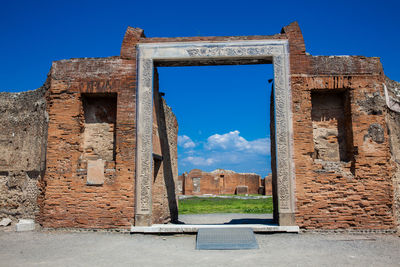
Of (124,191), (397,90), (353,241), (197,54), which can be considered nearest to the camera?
(353,241)

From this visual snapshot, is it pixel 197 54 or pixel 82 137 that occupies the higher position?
pixel 197 54

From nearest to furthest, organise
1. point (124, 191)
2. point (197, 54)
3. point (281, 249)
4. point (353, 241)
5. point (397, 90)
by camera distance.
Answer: point (281, 249) → point (353, 241) → point (124, 191) → point (197, 54) → point (397, 90)

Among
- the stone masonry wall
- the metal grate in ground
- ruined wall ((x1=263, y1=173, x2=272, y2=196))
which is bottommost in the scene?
the metal grate in ground

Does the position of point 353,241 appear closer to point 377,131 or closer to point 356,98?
point 377,131

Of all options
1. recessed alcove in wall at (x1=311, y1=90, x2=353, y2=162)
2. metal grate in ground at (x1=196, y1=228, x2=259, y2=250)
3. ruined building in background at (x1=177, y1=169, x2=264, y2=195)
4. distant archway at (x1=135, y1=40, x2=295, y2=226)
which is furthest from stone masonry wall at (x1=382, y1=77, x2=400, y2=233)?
ruined building in background at (x1=177, y1=169, x2=264, y2=195)

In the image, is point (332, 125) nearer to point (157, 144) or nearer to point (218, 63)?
point (218, 63)

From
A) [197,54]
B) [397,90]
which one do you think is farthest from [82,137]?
[397,90]

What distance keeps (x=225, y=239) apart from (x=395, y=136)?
4.95m

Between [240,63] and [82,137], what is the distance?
3.96 metres

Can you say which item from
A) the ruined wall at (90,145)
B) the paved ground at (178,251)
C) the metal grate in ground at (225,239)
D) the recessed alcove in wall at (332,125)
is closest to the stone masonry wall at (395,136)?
the recessed alcove in wall at (332,125)

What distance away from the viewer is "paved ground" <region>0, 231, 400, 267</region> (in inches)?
176

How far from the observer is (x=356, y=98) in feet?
Result: 23.8

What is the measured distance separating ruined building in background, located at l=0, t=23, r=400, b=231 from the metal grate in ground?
1.14 meters

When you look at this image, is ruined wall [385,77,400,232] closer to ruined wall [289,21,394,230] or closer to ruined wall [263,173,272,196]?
ruined wall [289,21,394,230]
